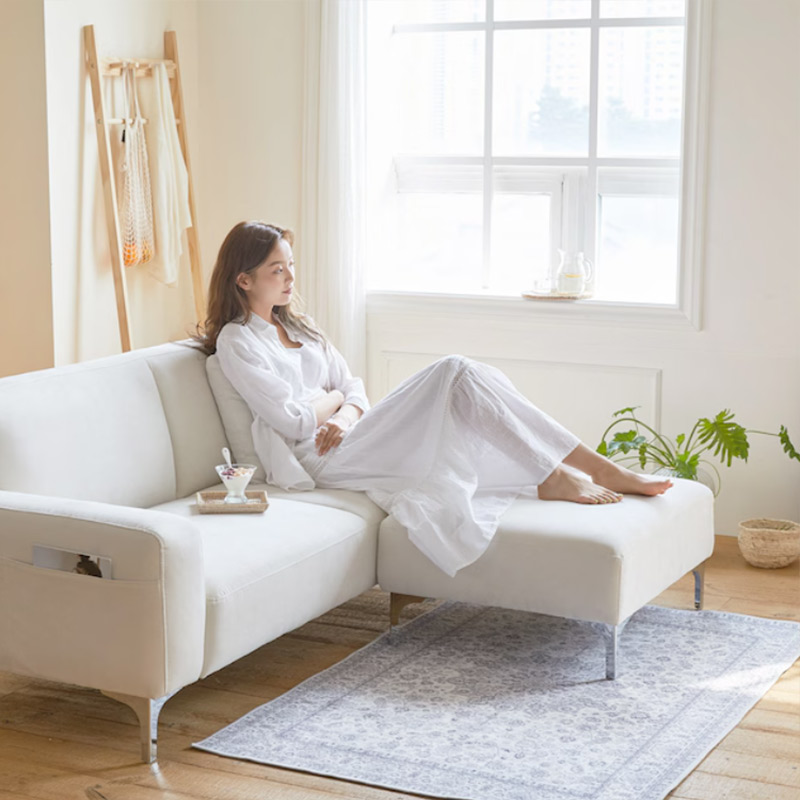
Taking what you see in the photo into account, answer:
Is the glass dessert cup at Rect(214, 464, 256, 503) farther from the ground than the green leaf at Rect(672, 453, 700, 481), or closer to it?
farther from the ground

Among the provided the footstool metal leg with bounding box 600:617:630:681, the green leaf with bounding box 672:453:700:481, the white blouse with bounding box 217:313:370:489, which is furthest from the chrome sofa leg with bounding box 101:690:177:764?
the green leaf with bounding box 672:453:700:481

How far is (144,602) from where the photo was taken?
2672 millimetres

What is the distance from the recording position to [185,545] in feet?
8.82

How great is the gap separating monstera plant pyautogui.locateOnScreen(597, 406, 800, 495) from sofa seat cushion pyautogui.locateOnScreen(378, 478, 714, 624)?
33.5 inches

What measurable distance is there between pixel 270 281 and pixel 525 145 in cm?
158

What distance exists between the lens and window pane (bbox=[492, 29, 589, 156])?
15.9 feet

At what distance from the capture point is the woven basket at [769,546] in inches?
166

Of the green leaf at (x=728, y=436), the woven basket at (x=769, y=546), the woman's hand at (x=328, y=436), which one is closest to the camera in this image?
the woman's hand at (x=328, y=436)

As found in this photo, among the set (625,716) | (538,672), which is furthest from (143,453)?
(625,716)

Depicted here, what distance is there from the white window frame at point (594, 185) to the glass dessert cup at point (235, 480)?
5.82 ft

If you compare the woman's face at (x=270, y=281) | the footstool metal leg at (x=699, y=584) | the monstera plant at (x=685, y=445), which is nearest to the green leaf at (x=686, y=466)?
the monstera plant at (x=685, y=445)

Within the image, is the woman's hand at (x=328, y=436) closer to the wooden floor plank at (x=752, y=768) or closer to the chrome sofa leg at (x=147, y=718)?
the chrome sofa leg at (x=147, y=718)

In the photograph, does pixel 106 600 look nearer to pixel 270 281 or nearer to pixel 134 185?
pixel 270 281

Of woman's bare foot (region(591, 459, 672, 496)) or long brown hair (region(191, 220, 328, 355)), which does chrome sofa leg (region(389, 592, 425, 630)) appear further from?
long brown hair (region(191, 220, 328, 355))
